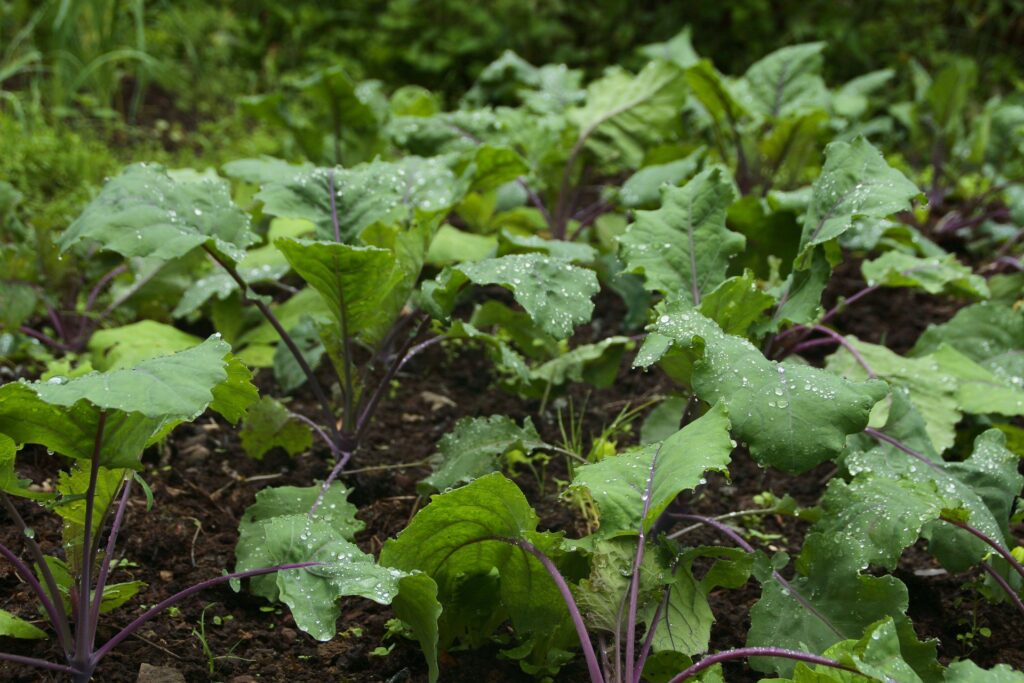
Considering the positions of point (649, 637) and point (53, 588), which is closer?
point (53, 588)

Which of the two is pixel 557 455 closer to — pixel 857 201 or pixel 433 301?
pixel 433 301

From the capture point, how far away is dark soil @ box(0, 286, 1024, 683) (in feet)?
6.52

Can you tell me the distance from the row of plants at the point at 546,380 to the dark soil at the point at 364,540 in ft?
0.22

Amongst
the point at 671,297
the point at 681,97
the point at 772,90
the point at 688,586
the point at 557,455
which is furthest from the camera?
the point at 772,90

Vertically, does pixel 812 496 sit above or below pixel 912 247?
below

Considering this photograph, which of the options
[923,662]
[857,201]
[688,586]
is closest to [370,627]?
[688,586]

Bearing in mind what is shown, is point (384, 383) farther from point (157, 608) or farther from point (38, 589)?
point (38, 589)

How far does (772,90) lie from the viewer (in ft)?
13.1

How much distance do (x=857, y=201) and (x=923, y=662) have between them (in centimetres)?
101

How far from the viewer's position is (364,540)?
2410 mm

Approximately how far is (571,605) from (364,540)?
0.78m

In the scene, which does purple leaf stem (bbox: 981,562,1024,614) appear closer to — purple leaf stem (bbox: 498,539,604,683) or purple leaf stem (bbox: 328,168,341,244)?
purple leaf stem (bbox: 498,539,604,683)

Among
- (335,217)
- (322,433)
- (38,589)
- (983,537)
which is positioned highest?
(335,217)

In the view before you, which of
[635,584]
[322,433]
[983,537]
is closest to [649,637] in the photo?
[635,584]
